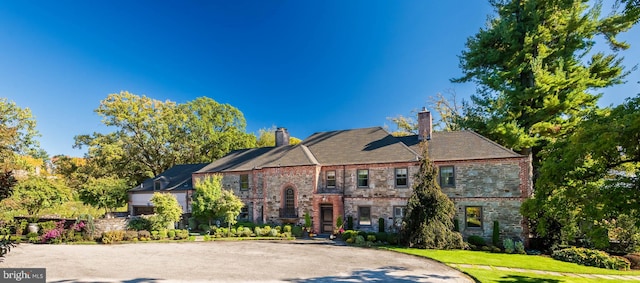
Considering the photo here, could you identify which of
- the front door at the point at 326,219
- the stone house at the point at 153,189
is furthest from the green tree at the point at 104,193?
the front door at the point at 326,219

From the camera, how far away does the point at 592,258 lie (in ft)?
53.4

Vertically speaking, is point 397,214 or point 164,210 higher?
point 164,210

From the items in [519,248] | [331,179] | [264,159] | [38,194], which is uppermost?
[264,159]

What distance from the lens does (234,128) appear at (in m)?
46.0

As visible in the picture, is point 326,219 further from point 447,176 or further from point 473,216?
point 473,216

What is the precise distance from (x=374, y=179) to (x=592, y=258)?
13.0 meters

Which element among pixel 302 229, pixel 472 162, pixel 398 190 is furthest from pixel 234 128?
pixel 472 162

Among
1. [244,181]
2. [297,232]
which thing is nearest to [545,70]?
[297,232]

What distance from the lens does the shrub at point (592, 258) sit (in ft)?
51.8

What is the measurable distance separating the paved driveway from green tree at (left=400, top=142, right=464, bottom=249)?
2.23m

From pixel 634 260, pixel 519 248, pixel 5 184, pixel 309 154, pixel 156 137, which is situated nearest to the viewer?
pixel 5 184

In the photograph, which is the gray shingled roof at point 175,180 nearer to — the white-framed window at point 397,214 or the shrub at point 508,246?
the white-framed window at point 397,214

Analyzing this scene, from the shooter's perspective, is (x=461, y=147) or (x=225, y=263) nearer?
(x=225, y=263)

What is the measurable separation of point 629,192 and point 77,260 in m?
22.2
